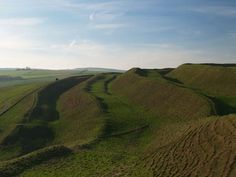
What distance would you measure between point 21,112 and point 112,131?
26.8 meters

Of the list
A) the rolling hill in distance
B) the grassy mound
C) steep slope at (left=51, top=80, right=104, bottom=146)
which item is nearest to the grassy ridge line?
the rolling hill in distance

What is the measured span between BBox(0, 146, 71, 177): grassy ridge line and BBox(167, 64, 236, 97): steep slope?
125 feet

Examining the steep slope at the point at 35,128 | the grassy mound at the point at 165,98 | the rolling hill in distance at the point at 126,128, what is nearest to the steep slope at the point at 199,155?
the rolling hill in distance at the point at 126,128

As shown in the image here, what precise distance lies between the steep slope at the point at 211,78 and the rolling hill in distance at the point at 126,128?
29 cm

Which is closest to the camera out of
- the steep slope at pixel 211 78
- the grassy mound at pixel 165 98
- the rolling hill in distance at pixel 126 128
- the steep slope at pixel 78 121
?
the rolling hill in distance at pixel 126 128

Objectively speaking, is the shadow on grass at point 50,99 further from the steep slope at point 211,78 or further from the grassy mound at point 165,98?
the steep slope at point 211,78

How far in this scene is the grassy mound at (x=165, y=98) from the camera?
60.4 metres

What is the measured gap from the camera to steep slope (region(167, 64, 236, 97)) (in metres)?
75.6

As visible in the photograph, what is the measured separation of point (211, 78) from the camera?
85.1 metres

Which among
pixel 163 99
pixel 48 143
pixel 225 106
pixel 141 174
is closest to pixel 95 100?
pixel 163 99

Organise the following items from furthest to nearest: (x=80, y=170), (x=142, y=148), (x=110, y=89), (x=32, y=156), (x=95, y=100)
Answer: (x=110, y=89), (x=95, y=100), (x=142, y=148), (x=32, y=156), (x=80, y=170)

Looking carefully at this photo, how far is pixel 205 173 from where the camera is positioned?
1348 inches

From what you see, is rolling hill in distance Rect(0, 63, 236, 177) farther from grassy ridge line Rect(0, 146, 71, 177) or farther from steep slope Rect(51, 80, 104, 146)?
steep slope Rect(51, 80, 104, 146)

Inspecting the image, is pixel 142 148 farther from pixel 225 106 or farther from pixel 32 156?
pixel 225 106
